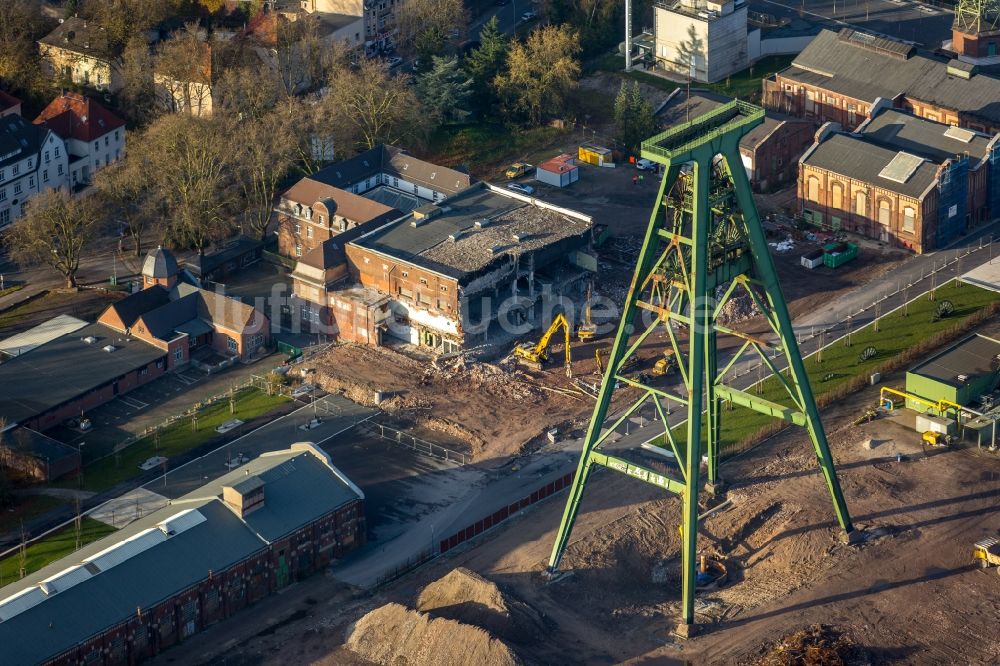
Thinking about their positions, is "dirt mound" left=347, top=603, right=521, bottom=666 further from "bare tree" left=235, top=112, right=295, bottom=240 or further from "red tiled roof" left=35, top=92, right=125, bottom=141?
"red tiled roof" left=35, top=92, right=125, bottom=141

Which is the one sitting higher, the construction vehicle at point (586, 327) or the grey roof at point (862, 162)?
the grey roof at point (862, 162)

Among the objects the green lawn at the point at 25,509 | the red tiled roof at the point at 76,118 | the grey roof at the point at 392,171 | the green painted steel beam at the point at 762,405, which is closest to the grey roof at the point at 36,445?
the green lawn at the point at 25,509

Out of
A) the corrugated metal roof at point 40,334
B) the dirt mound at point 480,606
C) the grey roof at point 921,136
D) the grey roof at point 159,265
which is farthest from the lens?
the grey roof at point 921,136

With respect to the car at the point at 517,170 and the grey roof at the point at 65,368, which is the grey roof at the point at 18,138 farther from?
the car at the point at 517,170

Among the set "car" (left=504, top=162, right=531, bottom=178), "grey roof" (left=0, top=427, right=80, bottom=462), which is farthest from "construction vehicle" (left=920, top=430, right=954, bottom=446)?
"grey roof" (left=0, top=427, right=80, bottom=462)

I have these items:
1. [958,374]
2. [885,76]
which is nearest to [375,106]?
[885,76]

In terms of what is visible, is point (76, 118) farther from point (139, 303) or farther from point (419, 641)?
point (419, 641)
